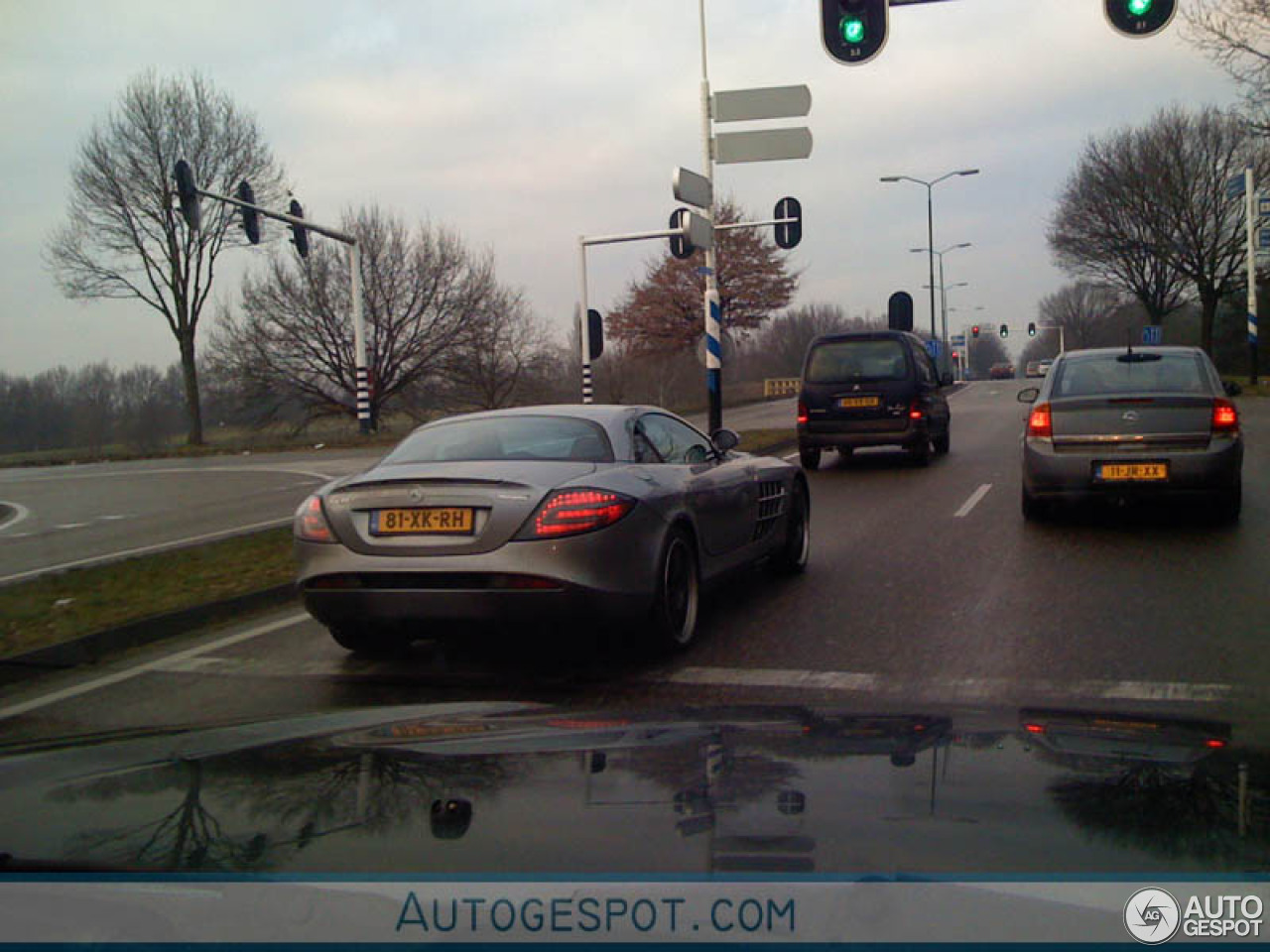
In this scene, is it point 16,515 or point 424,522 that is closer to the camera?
point 424,522

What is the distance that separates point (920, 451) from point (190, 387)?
3414 centimetres

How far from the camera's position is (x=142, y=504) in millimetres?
17625

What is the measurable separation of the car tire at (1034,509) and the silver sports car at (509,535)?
4.97 m

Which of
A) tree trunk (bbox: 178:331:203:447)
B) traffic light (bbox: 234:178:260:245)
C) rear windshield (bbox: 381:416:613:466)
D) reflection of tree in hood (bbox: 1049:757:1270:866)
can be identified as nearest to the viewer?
reflection of tree in hood (bbox: 1049:757:1270:866)

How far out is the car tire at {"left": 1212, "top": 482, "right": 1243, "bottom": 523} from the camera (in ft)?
31.6

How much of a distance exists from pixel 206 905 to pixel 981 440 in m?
20.8

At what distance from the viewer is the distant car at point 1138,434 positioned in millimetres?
9383

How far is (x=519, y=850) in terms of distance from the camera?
226 cm

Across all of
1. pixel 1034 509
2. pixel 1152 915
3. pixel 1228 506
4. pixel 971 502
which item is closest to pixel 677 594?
pixel 1152 915

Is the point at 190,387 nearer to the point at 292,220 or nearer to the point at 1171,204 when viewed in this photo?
the point at 292,220

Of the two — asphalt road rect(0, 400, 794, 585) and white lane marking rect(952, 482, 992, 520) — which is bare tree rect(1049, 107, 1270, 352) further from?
white lane marking rect(952, 482, 992, 520)

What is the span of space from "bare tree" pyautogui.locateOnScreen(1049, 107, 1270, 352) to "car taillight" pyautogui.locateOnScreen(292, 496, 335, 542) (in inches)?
1989

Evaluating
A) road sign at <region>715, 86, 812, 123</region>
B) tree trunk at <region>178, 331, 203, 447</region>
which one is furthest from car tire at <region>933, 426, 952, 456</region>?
tree trunk at <region>178, 331, 203, 447</region>

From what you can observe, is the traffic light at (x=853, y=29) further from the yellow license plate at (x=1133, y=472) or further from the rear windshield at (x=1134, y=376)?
the yellow license plate at (x=1133, y=472)
